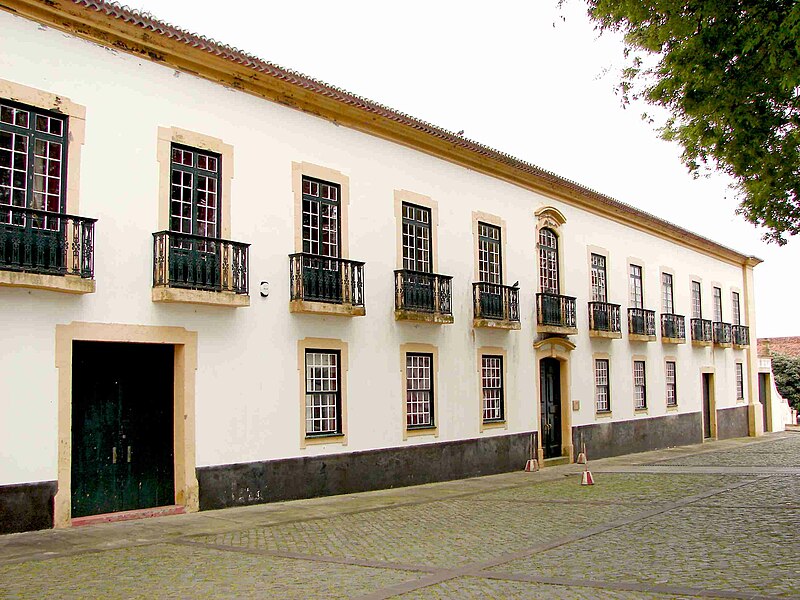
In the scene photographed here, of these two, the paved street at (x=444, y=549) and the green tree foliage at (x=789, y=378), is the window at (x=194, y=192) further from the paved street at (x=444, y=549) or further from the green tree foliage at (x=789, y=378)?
the green tree foliage at (x=789, y=378)

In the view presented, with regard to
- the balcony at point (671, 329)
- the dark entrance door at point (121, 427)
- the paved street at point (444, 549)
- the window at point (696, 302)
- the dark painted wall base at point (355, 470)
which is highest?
the window at point (696, 302)

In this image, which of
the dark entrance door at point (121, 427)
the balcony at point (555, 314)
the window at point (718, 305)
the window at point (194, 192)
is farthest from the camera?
the window at point (718, 305)

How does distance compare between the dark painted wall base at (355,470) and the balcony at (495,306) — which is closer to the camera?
the dark painted wall base at (355,470)

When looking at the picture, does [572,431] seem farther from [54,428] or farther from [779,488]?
[54,428]

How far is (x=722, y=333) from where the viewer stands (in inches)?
1256

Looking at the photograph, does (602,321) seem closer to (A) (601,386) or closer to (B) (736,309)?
(A) (601,386)

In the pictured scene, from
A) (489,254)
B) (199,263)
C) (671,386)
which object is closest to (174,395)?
(199,263)

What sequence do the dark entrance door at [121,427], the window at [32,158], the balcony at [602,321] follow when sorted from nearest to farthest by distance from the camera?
the window at [32,158]
the dark entrance door at [121,427]
the balcony at [602,321]

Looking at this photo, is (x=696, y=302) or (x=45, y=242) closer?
(x=45, y=242)

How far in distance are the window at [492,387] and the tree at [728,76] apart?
26.9 feet

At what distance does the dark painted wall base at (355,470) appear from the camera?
1296 centimetres

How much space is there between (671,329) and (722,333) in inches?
211

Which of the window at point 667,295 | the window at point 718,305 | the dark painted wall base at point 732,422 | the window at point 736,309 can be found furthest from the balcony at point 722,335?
the window at point 667,295

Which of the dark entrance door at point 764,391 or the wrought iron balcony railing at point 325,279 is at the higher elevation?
the wrought iron balcony railing at point 325,279
